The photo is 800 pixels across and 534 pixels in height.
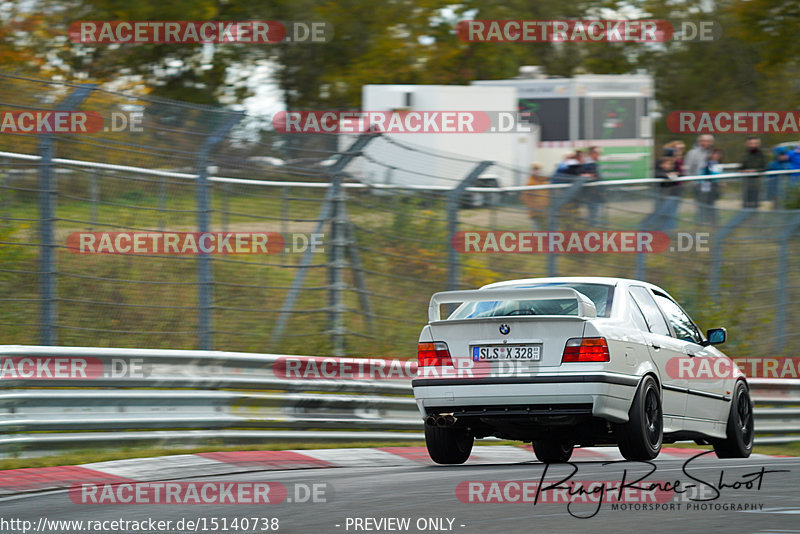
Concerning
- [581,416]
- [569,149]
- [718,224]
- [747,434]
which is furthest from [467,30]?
[581,416]

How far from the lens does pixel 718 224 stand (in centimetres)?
1759

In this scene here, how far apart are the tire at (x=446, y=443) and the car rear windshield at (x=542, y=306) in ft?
3.05

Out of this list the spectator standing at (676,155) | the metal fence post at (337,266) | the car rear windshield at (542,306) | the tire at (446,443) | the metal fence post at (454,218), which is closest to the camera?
the car rear windshield at (542,306)

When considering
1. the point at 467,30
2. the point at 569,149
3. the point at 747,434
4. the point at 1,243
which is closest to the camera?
the point at 1,243

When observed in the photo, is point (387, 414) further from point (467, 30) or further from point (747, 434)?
point (467, 30)

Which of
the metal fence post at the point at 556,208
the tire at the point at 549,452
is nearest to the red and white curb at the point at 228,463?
the tire at the point at 549,452

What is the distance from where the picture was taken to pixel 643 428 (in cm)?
957

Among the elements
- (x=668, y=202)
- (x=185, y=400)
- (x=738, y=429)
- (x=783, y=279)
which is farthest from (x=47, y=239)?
(x=783, y=279)

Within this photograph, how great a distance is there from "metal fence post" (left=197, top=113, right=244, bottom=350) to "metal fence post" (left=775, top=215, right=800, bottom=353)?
29.4ft

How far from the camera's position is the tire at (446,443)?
10.3m

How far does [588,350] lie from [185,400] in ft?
11.9

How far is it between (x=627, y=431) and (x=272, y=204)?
5049 mm

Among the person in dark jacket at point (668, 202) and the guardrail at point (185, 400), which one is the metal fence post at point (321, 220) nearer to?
the guardrail at point (185, 400)

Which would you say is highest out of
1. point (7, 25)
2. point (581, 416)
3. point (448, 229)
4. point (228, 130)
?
point (7, 25)
